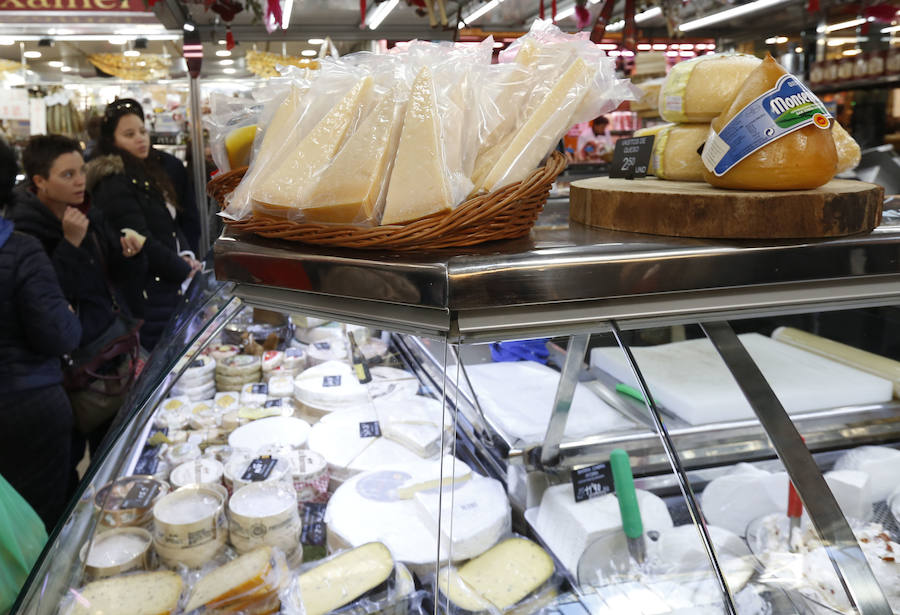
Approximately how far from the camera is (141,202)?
343 centimetres

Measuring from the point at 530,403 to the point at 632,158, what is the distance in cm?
60

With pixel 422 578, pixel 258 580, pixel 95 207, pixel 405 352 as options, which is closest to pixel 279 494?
pixel 258 580

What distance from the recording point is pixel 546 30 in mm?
1091

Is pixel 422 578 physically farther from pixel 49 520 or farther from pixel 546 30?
pixel 49 520

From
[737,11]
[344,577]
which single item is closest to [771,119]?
[344,577]

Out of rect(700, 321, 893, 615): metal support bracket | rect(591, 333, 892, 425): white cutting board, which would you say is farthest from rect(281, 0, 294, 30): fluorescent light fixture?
A: rect(700, 321, 893, 615): metal support bracket

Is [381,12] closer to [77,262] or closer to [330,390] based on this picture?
[77,262]

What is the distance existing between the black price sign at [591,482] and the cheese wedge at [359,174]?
0.78 m

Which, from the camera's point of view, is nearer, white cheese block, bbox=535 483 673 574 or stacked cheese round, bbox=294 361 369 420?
white cheese block, bbox=535 483 673 574

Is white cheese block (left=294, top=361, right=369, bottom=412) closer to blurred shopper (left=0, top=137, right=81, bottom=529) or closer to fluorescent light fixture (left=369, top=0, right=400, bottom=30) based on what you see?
blurred shopper (left=0, top=137, right=81, bottom=529)

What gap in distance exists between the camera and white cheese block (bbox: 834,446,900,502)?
1381 millimetres

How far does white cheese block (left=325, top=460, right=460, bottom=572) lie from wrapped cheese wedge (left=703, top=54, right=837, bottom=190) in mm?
815

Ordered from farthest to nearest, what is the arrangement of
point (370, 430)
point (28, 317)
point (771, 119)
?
point (28, 317) < point (370, 430) < point (771, 119)

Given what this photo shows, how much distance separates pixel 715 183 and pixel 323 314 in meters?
0.60
